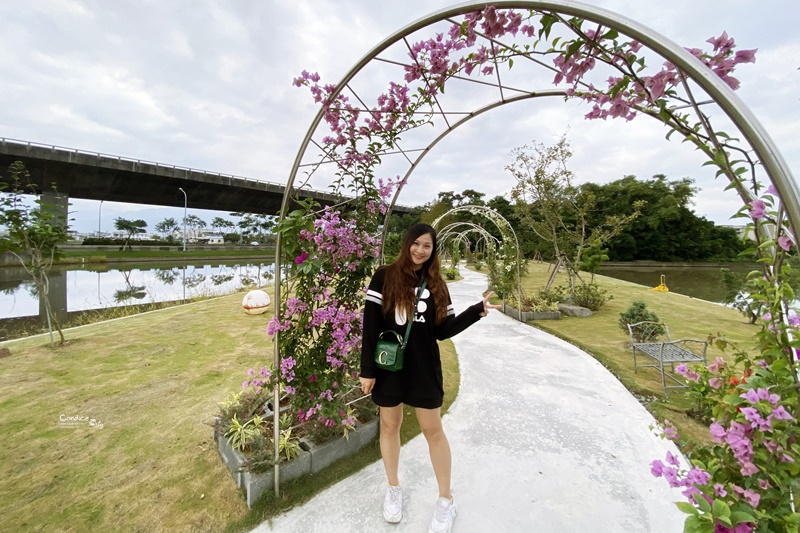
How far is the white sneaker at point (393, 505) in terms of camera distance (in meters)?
1.80

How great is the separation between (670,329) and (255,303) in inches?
332

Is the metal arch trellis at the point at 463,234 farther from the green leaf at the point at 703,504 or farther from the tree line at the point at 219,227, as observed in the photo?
the tree line at the point at 219,227

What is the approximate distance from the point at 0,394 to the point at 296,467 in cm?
351

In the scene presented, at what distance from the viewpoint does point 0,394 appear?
10.5 ft

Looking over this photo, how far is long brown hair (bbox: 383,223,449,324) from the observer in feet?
5.76

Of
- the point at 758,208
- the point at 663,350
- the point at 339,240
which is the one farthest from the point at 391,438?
the point at 663,350

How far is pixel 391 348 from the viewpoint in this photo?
1.69m

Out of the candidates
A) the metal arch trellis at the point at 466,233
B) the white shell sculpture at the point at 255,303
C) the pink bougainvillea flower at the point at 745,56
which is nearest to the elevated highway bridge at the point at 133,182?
the metal arch trellis at the point at 466,233

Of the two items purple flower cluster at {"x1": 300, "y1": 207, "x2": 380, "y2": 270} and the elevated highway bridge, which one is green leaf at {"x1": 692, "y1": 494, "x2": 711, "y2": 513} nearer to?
purple flower cluster at {"x1": 300, "y1": 207, "x2": 380, "y2": 270}

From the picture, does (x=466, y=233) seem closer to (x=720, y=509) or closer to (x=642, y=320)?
(x=642, y=320)

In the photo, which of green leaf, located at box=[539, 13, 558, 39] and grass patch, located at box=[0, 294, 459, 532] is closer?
green leaf, located at box=[539, 13, 558, 39]

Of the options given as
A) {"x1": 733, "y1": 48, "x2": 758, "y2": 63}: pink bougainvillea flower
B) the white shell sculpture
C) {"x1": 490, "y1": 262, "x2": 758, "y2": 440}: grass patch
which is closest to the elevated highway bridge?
the white shell sculpture

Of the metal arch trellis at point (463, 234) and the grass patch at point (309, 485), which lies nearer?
the grass patch at point (309, 485)

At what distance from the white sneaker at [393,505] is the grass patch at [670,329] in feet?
5.88
